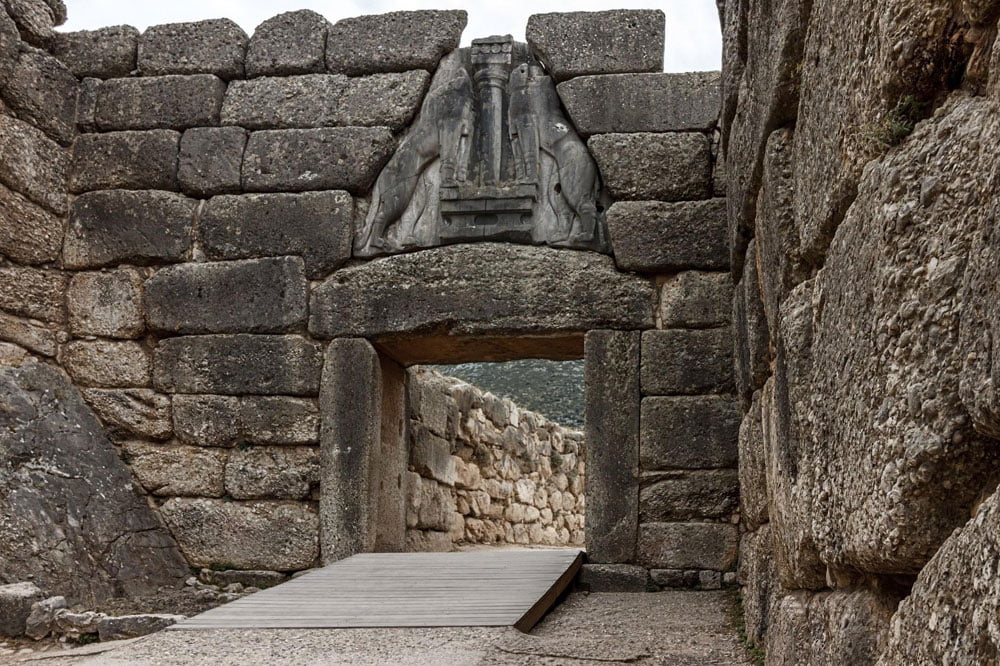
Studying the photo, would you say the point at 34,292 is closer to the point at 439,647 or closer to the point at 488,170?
the point at 488,170

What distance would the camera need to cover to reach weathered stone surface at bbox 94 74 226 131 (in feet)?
21.9

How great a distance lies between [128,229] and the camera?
6.56 metres

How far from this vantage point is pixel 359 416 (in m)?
6.17

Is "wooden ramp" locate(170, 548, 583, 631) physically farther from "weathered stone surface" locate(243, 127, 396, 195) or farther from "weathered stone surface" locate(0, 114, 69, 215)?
"weathered stone surface" locate(0, 114, 69, 215)

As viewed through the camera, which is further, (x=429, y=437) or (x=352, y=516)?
(x=429, y=437)

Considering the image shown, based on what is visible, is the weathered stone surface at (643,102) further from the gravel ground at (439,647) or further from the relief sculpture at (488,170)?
the gravel ground at (439,647)

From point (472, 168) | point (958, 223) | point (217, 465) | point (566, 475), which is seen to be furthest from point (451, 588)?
point (566, 475)

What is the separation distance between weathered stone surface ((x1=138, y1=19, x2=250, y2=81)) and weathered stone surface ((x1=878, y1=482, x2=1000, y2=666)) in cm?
Answer: 604

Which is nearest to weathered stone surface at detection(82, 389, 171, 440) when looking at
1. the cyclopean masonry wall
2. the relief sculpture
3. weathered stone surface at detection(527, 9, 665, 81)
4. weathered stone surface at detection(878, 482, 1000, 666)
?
the cyclopean masonry wall

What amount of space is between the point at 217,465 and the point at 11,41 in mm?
2764

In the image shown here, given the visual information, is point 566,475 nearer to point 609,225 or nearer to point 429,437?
point 429,437

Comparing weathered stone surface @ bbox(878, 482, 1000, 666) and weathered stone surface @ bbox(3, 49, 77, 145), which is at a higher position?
weathered stone surface @ bbox(3, 49, 77, 145)

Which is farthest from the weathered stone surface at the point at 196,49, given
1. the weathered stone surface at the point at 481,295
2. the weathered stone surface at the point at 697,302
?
the weathered stone surface at the point at 697,302

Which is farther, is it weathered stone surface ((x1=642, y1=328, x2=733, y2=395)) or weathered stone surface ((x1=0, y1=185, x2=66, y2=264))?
weathered stone surface ((x1=0, y1=185, x2=66, y2=264))
